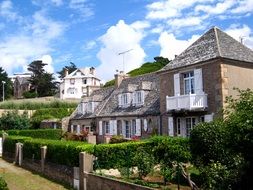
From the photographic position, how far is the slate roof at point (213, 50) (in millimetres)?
26531

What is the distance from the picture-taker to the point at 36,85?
330ft

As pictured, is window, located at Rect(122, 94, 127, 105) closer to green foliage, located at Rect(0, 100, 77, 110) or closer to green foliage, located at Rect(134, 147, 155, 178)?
green foliage, located at Rect(134, 147, 155, 178)

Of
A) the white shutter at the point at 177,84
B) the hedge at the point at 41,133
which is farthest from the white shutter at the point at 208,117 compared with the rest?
the hedge at the point at 41,133

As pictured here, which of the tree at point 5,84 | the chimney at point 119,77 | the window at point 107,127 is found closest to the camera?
the window at point 107,127

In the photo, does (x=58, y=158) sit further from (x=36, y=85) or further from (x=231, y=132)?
(x=36, y=85)

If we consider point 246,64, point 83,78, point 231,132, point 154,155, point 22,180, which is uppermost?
point 83,78

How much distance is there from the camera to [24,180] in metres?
24.3

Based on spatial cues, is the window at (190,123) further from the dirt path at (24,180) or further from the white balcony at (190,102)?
the dirt path at (24,180)

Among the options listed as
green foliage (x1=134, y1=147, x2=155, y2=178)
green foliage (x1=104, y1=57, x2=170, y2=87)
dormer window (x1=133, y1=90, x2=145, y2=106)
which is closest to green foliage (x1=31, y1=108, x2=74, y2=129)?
dormer window (x1=133, y1=90, x2=145, y2=106)

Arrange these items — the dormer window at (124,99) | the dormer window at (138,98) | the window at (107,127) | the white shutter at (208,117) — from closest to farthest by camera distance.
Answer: the white shutter at (208,117) → the dormer window at (138,98) → the dormer window at (124,99) → the window at (107,127)

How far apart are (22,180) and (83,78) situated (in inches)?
3093

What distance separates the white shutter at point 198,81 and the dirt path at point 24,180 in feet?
37.6

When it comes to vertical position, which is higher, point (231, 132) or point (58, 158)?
point (231, 132)

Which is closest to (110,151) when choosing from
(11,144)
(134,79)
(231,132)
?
(231,132)
